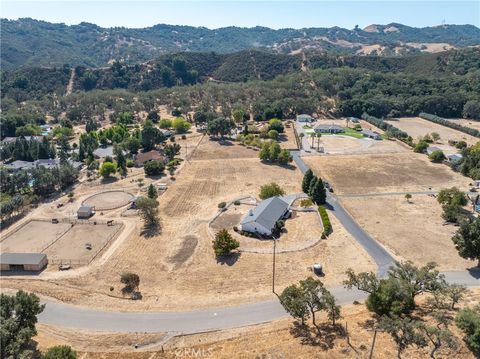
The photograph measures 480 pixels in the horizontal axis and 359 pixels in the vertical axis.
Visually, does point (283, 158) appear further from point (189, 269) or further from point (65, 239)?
point (65, 239)

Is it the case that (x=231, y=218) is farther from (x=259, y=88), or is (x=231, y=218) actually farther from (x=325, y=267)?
(x=259, y=88)

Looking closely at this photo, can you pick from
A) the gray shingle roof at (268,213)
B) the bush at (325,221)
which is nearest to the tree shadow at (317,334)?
the gray shingle roof at (268,213)

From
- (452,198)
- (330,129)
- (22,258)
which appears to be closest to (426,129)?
(330,129)

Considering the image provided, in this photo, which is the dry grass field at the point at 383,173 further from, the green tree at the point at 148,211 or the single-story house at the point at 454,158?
the green tree at the point at 148,211

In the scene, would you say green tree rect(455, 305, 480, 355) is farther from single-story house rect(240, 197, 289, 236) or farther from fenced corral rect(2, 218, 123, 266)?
fenced corral rect(2, 218, 123, 266)

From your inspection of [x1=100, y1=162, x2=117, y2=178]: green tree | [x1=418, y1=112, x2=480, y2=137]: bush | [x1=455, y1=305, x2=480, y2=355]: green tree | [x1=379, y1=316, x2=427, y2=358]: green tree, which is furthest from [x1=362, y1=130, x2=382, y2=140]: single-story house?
[x1=379, y1=316, x2=427, y2=358]: green tree

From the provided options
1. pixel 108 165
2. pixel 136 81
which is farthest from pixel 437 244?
pixel 136 81
